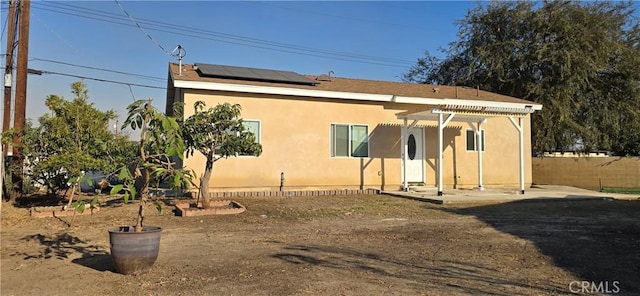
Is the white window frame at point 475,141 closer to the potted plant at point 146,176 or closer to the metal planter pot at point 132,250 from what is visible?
the potted plant at point 146,176

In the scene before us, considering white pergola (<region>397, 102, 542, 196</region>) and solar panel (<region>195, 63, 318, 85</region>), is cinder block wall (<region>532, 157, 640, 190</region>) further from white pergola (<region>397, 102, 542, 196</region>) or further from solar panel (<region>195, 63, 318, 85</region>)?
solar panel (<region>195, 63, 318, 85</region>)

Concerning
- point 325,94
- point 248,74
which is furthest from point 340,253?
point 248,74

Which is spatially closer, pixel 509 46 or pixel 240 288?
pixel 240 288

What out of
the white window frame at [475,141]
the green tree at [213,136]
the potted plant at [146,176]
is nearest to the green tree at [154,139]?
the potted plant at [146,176]

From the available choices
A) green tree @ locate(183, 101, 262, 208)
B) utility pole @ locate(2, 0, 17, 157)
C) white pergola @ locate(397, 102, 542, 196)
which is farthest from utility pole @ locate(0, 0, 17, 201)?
white pergola @ locate(397, 102, 542, 196)

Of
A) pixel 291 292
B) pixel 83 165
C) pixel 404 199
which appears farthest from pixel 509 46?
pixel 291 292

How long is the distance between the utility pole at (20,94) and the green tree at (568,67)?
70.7 ft

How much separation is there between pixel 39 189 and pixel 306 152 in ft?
24.4

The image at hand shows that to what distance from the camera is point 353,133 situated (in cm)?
1425

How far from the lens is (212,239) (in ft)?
23.6

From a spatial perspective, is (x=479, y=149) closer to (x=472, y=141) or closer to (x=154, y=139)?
(x=472, y=141)

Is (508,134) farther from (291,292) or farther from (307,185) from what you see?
(291,292)

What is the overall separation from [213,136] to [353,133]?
221 inches

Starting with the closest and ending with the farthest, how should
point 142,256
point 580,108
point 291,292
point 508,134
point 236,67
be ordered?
point 291,292 < point 142,256 < point 236,67 < point 508,134 < point 580,108
